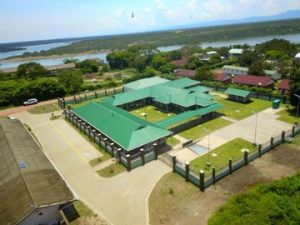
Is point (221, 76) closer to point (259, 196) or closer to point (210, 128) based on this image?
point (210, 128)

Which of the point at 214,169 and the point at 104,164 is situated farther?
the point at 104,164

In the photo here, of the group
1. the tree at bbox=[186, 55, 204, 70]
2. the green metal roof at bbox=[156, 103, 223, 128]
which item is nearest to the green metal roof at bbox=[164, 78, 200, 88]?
the green metal roof at bbox=[156, 103, 223, 128]

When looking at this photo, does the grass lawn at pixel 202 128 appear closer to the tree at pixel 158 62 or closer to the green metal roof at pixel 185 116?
the green metal roof at pixel 185 116

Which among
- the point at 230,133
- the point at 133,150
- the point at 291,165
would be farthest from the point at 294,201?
the point at 230,133

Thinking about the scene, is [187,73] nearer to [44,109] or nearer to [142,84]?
[142,84]

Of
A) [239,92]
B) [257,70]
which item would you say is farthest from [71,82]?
[257,70]
